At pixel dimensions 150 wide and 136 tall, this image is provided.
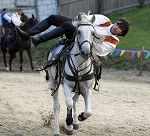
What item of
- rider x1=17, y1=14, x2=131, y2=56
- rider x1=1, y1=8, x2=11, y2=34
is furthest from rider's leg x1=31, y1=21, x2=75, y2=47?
rider x1=1, y1=8, x2=11, y2=34

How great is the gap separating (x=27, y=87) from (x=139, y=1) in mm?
17701

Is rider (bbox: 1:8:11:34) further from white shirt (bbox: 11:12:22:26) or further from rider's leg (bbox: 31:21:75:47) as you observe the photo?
rider's leg (bbox: 31:21:75:47)

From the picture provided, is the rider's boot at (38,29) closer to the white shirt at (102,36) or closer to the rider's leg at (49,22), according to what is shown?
the rider's leg at (49,22)

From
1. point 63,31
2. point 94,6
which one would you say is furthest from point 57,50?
point 94,6

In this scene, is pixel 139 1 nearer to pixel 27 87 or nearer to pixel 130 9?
pixel 130 9

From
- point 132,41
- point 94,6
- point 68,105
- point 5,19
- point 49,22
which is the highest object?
point 49,22

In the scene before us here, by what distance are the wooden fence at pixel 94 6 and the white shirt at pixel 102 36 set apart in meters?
17.2

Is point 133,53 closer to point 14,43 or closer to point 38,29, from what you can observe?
point 14,43

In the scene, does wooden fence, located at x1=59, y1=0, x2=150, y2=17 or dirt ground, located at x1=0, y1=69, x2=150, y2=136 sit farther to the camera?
wooden fence, located at x1=59, y1=0, x2=150, y2=17

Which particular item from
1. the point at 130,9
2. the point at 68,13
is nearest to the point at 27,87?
the point at 68,13

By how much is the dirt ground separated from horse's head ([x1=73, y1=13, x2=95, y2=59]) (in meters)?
1.90

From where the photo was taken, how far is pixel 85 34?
6.54m

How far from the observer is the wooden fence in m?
24.8

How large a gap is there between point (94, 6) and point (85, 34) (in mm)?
20888
